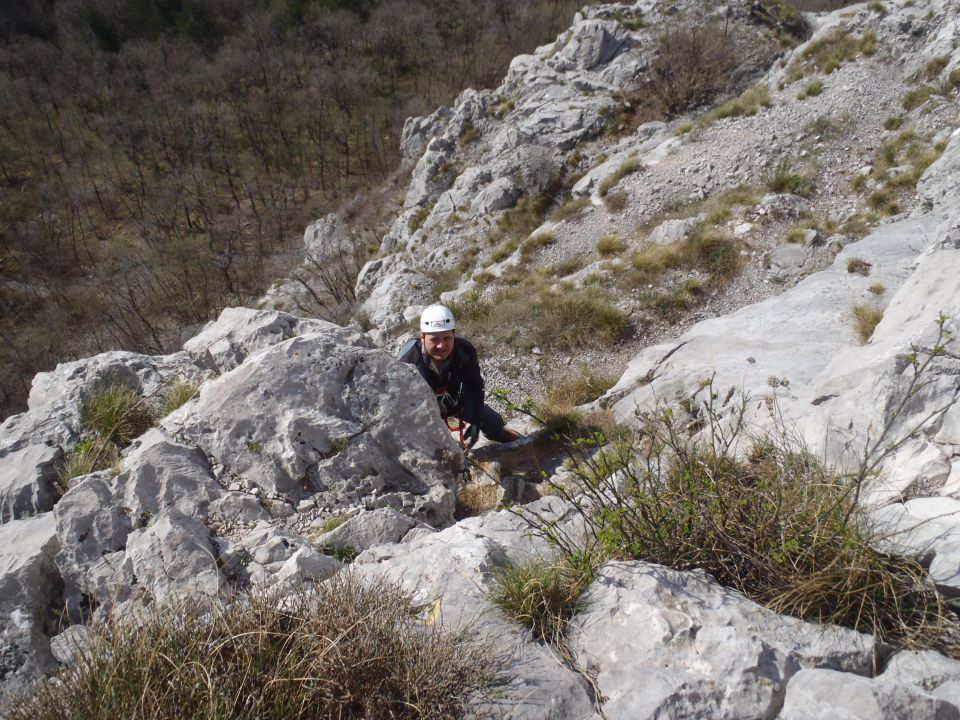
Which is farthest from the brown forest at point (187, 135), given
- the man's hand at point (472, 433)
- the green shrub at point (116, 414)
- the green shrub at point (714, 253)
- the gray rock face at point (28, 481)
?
the green shrub at point (714, 253)

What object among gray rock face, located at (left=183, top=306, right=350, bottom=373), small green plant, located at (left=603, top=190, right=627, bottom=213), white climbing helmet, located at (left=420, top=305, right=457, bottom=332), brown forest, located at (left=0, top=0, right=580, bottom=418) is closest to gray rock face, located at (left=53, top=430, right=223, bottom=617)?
gray rock face, located at (left=183, top=306, right=350, bottom=373)

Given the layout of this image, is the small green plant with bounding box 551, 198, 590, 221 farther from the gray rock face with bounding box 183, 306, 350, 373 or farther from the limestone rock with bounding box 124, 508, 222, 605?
the limestone rock with bounding box 124, 508, 222, 605

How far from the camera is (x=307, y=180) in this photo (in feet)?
130

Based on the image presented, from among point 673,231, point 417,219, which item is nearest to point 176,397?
point 673,231

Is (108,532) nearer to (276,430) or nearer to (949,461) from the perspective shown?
(276,430)

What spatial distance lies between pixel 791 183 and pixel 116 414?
11704mm

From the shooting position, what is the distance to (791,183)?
996 cm

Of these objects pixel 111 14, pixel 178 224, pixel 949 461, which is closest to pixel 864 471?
pixel 949 461

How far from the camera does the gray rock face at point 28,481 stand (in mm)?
3396

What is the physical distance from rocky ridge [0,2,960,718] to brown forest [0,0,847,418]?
18784 millimetres

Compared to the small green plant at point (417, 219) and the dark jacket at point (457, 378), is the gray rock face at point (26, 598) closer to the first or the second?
the dark jacket at point (457, 378)

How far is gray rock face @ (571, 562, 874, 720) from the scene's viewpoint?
1745 millimetres

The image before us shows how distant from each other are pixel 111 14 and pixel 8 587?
226 ft

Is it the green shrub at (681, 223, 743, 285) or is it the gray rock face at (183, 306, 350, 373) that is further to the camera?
the green shrub at (681, 223, 743, 285)
